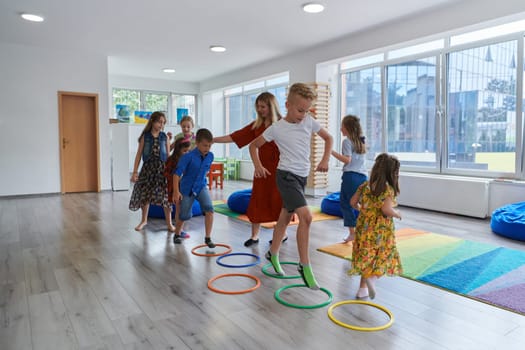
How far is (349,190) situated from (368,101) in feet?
13.3

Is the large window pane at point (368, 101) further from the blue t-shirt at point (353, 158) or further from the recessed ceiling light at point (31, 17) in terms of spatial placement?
the recessed ceiling light at point (31, 17)

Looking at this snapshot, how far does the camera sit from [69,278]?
2.71 m

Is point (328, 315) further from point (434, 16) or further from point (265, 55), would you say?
point (265, 55)

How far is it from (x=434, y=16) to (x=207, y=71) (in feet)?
19.2

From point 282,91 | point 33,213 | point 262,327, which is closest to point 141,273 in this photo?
point 262,327

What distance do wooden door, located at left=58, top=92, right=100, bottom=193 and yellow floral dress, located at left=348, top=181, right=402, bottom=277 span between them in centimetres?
670

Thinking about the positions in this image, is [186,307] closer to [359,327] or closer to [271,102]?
[359,327]

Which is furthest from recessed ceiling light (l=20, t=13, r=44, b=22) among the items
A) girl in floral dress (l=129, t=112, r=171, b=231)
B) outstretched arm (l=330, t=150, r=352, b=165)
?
outstretched arm (l=330, t=150, r=352, b=165)

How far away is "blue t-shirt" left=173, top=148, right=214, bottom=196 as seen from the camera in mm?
3396

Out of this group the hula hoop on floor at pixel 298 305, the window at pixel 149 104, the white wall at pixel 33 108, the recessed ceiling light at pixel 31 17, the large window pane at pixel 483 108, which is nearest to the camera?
the hula hoop on floor at pixel 298 305

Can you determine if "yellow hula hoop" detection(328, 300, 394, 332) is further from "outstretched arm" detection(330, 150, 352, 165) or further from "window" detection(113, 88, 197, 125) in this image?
"window" detection(113, 88, 197, 125)

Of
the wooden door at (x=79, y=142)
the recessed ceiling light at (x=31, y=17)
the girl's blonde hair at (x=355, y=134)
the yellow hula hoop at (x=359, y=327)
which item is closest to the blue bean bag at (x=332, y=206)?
the girl's blonde hair at (x=355, y=134)

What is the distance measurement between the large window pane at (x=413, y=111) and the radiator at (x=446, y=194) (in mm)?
575

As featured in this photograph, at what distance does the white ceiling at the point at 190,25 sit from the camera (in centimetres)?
484
